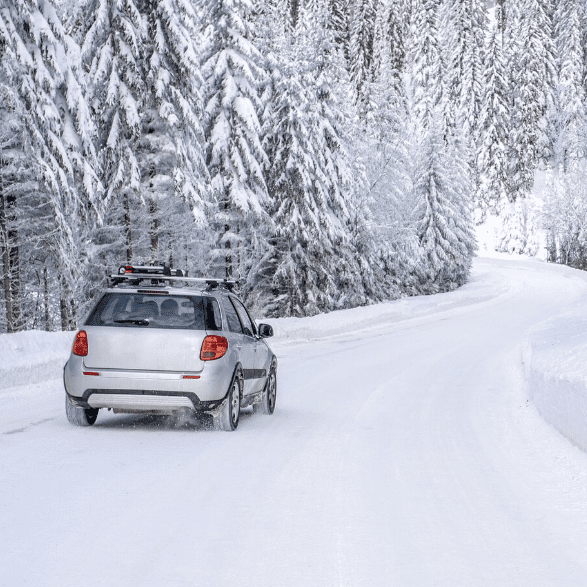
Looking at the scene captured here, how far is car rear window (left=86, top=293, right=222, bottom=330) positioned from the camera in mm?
9164

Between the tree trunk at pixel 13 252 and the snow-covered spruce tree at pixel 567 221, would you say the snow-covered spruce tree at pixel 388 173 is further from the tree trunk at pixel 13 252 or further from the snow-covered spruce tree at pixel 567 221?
the snow-covered spruce tree at pixel 567 221

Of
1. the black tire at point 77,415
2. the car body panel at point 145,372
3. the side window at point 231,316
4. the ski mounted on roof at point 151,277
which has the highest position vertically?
the ski mounted on roof at point 151,277

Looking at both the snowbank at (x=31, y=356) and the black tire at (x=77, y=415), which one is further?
the snowbank at (x=31, y=356)

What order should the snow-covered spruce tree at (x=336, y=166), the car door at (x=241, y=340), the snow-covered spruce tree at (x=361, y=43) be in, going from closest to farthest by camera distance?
the car door at (x=241, y=340), the snow-covered spruce tree at (x=336, y=166), the snow-covered spruce tree at (x=361, y=43)

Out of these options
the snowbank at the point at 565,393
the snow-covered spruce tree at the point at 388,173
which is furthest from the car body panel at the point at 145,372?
the snow-covered spruce tree at the point at 388,173

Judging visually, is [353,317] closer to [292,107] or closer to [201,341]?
[292,107]

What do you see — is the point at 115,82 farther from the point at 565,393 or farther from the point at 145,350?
the point at 565,393

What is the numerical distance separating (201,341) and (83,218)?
15.4 meters

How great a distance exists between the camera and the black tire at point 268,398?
11.2 m

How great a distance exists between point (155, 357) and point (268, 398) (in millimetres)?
2727

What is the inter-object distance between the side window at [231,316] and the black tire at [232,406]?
0.65 metres

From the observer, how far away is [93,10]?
86.7ft

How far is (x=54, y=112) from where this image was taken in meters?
21.0

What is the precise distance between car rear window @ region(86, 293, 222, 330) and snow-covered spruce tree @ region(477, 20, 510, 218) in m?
93.0
